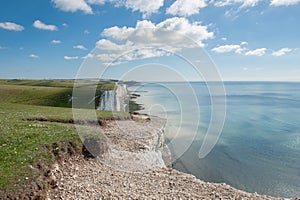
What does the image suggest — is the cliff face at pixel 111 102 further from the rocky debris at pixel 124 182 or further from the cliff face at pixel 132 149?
the rocky debris at pixel 124 182

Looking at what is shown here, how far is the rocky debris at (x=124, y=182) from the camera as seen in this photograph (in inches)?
515

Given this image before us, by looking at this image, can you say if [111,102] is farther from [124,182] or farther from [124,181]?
[124,182]

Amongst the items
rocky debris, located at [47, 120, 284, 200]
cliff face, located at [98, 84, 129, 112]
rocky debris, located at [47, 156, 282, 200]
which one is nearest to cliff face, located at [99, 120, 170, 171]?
rocky debris, located at [47, 120, 284, 200]

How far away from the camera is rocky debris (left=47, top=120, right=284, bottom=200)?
42.9 feet

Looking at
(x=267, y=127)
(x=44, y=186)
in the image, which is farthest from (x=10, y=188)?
(x=267, y=127)

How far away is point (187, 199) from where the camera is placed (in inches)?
519

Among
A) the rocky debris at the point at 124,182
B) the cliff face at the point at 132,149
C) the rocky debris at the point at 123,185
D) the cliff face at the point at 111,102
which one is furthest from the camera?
the cliff face at the point at 111,102

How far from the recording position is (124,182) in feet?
48.6

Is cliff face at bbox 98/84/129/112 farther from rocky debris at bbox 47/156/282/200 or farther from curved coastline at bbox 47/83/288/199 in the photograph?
rocky debris at bbox 47/156/282/200

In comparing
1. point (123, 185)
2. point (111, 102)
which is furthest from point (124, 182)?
point (111, 102)

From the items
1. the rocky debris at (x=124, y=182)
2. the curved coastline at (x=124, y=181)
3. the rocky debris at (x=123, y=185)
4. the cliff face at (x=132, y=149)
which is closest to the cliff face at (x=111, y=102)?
the cliff face at (x=132, y=149)

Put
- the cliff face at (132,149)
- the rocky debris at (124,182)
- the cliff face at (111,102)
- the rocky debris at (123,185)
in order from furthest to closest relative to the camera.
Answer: the cliff face at (111,102), the cliff face at (132,149), the rocky debris at (124,182), the rocky debris at (123,185)

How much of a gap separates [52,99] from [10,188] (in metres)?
66.0

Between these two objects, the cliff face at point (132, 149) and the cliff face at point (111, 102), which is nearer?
the cliff face at point (132, 149)
